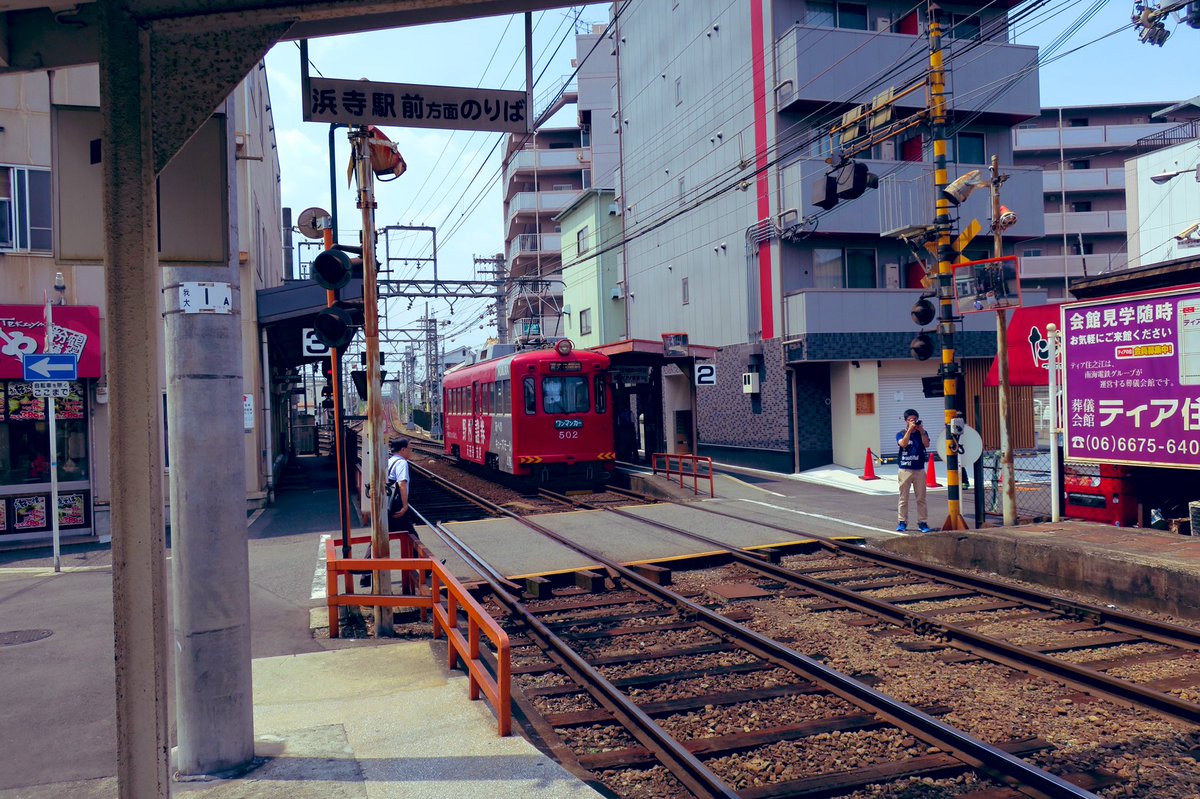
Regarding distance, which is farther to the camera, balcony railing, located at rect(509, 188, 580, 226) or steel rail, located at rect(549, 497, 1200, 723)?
balcony railing, located at rect(509, 188, 580, 226)

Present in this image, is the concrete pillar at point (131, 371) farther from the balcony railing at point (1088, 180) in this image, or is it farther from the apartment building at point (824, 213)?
the balcony railing at point (1088, 180)

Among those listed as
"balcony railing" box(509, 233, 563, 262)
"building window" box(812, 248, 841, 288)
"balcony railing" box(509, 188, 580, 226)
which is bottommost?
"building window" box(812, 248, 841, 288)

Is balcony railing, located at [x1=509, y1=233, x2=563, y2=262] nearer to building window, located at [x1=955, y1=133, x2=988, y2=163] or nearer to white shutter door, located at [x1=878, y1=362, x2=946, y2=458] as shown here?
building window, located at [x1=955, y1=133, x2=988, y2=163]

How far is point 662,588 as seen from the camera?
1019 cm

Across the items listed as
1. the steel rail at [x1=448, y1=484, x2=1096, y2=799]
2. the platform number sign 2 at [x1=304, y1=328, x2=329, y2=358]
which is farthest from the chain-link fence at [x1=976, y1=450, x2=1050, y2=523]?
the platform number sign 2 at [x1=304, y1=328, x2=329, y2=358]

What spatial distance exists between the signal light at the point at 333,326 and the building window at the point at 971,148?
2245cm

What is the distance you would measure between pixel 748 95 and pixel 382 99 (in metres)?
22.1

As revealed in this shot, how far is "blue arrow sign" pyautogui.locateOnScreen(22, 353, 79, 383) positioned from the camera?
514 inches

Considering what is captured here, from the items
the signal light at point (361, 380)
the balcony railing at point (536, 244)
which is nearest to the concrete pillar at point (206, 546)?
the signal light at point (361, 380)

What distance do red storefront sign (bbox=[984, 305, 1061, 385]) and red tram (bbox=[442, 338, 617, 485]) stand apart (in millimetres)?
9049

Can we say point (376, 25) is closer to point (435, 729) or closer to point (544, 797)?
point (544, 797)

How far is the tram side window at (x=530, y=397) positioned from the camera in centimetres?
2098

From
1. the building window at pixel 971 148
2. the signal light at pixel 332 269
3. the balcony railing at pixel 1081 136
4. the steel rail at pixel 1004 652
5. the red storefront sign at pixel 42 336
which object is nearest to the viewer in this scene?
the steel rail at pixel 1004 652

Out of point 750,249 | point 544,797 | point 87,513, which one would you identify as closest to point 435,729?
point 544,797
